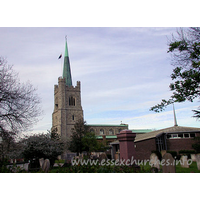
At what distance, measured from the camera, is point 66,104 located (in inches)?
2869

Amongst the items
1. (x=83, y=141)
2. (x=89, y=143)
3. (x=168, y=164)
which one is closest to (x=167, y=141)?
(x=89, y=143)

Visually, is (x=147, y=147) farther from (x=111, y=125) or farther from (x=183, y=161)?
(x=111, y=125)

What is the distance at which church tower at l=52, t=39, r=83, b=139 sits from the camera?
69125mm

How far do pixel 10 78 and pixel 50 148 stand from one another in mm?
7556

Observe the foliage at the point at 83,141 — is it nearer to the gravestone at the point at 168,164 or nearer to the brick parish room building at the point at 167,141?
the brick parish room building at the point at 167,141

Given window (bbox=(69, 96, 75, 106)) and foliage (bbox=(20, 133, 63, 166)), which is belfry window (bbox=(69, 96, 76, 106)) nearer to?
window (bbox=(69, 96, 75, 106))

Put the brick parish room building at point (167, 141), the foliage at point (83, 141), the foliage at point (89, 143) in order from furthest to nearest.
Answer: the foliage at point (83, 141) < the foliage at point (89, 143) < the brick parish room building at point (167, 141)

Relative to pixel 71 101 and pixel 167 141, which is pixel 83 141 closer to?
pixel 167 141

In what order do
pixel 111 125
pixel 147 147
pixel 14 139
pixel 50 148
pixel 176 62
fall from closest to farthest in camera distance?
pixel 176 62 → pixel 14 139 → pixel 50 148 → pixel 147 147 → pixel 111 125

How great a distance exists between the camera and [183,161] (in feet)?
41.8

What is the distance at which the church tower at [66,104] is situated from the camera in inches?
2721

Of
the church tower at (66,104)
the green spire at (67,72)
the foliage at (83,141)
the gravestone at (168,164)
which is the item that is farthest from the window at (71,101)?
the gravestone at (168,164)

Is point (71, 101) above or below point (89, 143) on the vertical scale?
above

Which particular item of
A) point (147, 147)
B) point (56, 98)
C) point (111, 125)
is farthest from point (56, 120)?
point (147, 147)
